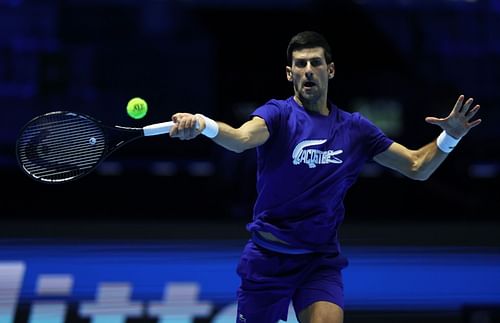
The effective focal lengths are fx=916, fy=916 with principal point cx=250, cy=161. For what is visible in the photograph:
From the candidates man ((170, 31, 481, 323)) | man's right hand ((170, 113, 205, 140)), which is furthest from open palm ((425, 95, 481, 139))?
man's right hand ((170, 113, 205, 140))

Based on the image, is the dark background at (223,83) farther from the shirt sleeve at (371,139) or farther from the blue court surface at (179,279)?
the shirt sleeve at (371,139)

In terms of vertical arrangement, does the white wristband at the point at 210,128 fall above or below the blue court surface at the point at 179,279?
below

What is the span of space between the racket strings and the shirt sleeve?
120cm

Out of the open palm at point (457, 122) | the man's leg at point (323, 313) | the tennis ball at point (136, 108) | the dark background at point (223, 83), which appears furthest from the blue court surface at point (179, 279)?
the tennis ball at point (136, 108)

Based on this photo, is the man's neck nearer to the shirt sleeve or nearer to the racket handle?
the shirt sleeve

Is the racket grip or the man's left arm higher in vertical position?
the man's left arm

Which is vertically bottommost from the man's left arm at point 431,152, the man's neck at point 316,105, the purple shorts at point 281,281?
the purple shorts at point 281,281

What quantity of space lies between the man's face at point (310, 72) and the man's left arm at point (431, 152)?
1.56ft

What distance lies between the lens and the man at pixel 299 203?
13.3 ft

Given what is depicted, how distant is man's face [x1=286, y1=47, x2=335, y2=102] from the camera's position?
416 centimetres

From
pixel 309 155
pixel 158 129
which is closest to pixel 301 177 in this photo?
pixel 309 155

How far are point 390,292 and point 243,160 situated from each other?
1.52 meters

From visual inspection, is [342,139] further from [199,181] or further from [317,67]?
[199,181]

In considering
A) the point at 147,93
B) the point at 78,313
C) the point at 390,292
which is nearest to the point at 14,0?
the point at 147,93
